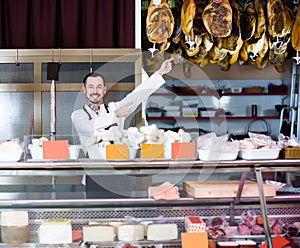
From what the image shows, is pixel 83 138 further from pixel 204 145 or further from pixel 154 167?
pixel 204 145

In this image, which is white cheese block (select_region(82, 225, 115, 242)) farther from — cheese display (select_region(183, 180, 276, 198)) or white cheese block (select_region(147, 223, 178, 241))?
cheese display (select_region(183, 180, 276, 198))

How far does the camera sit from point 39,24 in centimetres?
414

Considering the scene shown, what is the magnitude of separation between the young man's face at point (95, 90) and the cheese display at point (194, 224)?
122 cm

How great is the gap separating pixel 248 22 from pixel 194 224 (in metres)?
1.96

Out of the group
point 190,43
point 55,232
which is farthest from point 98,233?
point 190,43

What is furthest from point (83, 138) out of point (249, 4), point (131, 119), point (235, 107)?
point (235, 107)

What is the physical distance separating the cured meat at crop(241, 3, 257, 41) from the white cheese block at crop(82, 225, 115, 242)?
2110 mm

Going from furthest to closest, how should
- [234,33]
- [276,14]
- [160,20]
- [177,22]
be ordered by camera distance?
[177,22] → [234,33] → [276,14] → [160,20]

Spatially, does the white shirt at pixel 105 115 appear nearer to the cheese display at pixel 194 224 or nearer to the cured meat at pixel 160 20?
the cured meat at pixel 160 20

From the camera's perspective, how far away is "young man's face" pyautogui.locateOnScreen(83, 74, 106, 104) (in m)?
3.60

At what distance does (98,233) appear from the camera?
2.61 m

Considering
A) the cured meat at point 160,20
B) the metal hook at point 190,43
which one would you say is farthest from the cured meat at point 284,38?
the cured meat at point 160,20

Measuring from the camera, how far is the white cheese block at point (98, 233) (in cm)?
260

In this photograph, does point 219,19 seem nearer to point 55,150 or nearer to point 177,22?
point 177,22
